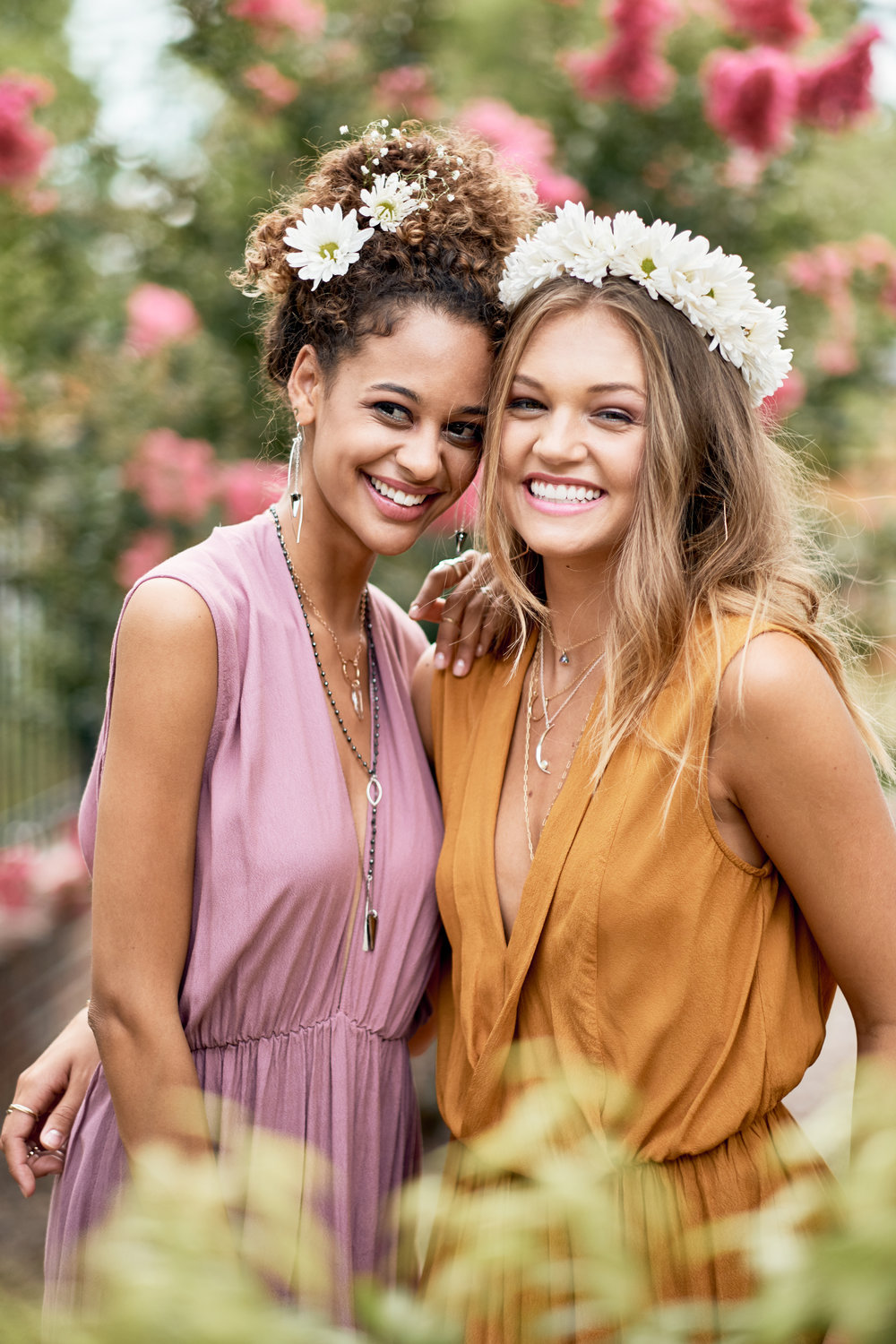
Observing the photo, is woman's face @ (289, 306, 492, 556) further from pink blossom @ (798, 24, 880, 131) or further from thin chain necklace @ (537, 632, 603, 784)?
pink blossom @ (798, 24, 880, 131)

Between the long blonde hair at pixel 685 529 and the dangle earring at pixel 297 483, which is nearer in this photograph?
the long blonde hair at pixel 685 529

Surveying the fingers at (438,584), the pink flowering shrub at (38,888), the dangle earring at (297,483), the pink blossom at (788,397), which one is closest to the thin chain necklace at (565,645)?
the fingers at (438,584)

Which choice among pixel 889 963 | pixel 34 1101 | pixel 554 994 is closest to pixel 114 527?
pixel 34 1101

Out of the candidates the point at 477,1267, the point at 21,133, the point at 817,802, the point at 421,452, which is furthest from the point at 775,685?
the point at 21,133

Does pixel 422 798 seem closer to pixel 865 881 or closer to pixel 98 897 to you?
pixel 98 897

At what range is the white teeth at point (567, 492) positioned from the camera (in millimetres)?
2123

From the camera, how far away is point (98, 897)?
1928 millimetres

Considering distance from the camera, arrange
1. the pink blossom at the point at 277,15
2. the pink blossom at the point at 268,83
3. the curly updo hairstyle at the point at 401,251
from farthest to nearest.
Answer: the pink blossom at the point at 268,83, the pink blossom at the point at 277,15, the curly updo hairstyle at the point at 401,251

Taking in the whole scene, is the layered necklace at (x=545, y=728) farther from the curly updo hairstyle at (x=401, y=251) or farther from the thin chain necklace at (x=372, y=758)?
the curly updo hairstyle at (x=401, y=251)

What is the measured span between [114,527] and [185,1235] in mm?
4319

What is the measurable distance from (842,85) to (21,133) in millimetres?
2948

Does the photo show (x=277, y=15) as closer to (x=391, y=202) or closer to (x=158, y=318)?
(x=158, y=318)

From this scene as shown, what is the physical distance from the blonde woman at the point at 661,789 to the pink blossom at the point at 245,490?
2221 millimetres

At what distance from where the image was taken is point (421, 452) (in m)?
2.14
